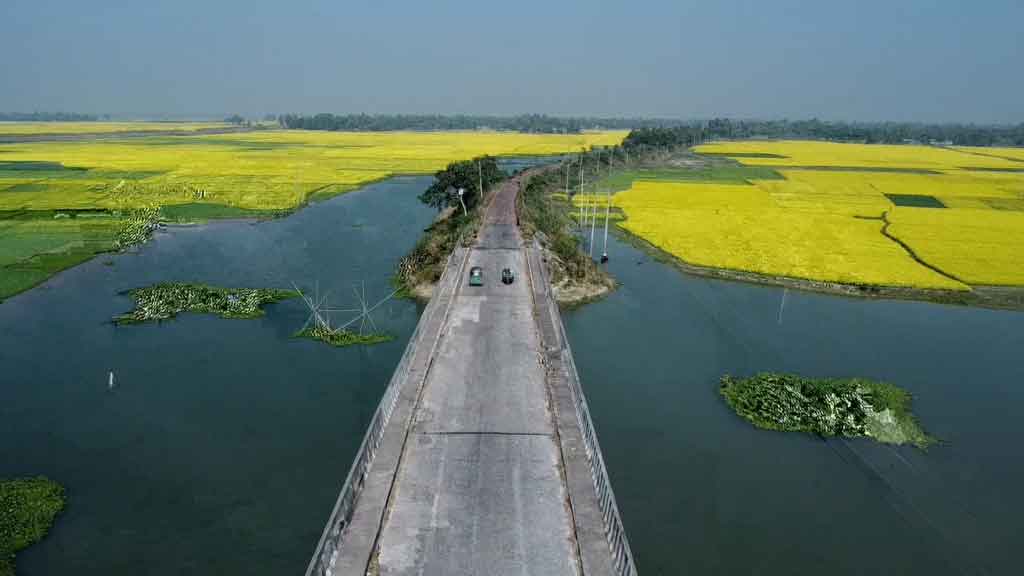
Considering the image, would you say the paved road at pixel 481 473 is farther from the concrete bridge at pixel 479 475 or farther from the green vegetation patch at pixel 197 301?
the green vegetation patch at pixel 197 301

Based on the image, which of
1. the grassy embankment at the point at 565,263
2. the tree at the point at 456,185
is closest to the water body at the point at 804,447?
the grassy embankment at the point at 565,263

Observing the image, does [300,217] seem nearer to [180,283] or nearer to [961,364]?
[180,283]

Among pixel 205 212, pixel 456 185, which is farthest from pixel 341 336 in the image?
pixel 205 212

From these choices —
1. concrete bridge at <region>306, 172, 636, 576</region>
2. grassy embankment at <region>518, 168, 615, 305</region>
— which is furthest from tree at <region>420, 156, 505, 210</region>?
concrete bridge at <region>306, 172, 636, 576</region>

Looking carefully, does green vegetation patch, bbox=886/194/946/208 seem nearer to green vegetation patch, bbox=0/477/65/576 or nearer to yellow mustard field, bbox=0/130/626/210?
yellow mustard field, bbox=0/130/626/210

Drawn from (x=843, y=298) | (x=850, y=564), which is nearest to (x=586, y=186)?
(x=843, y=298)

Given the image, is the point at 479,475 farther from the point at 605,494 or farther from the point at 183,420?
the point at 183,420
